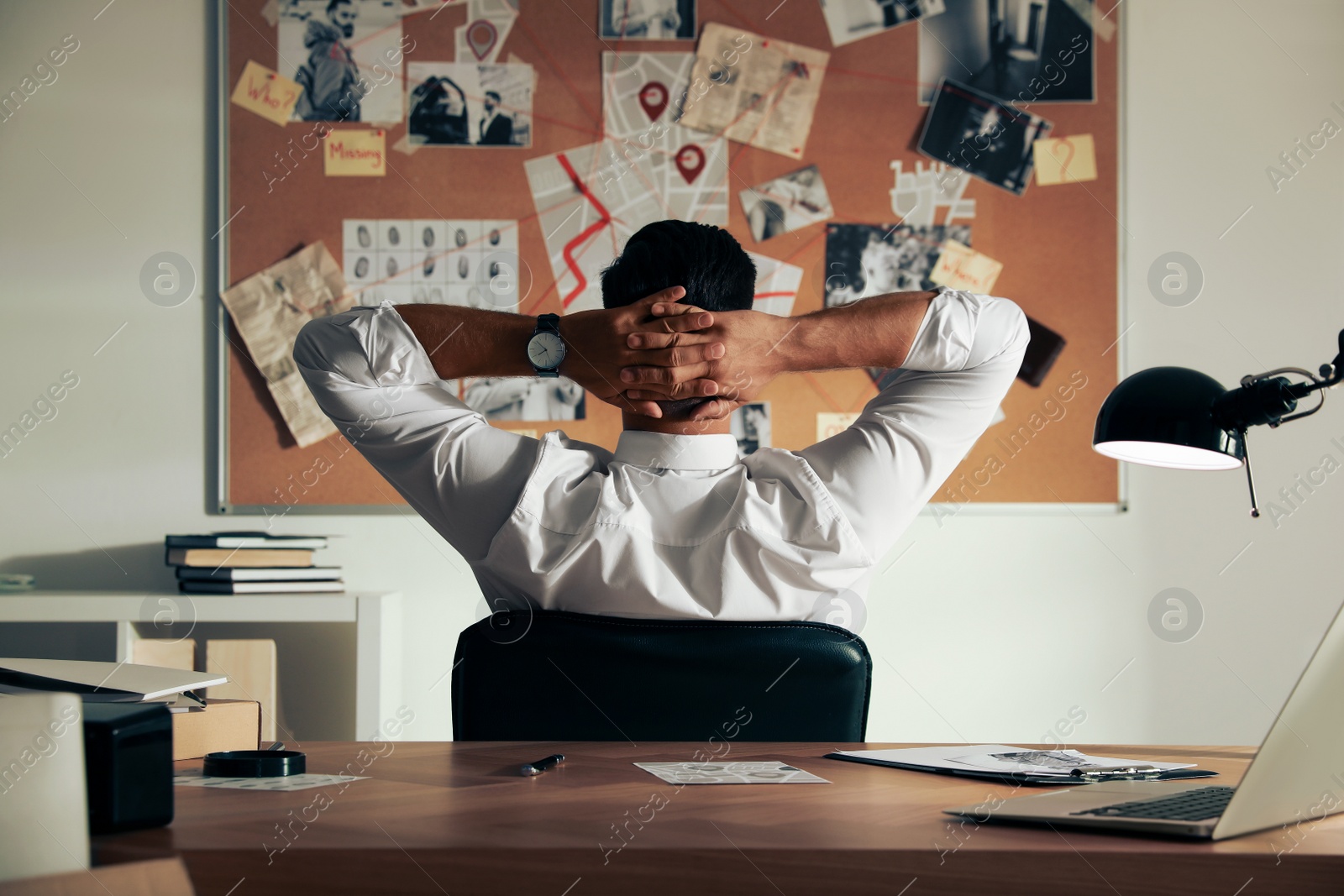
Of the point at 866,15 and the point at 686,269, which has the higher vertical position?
the point at 866,15

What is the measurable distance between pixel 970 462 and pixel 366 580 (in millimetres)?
1412

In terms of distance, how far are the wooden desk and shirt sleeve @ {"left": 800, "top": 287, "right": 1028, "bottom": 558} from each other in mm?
586

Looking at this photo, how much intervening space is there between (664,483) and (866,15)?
67.7 inches

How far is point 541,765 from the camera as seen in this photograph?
73 centimetres

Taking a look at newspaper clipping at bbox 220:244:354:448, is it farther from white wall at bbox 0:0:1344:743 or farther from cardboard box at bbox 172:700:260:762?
cardboard box at bbox 172:700:260:762

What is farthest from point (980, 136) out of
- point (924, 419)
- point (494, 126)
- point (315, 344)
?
point (315, 344)

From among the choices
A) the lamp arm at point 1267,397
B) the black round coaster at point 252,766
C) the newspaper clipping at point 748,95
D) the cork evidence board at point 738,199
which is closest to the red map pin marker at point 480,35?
the cork evidence board at point 738,199

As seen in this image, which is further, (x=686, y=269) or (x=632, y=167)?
(x=632, y=167)

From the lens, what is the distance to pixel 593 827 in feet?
1.79

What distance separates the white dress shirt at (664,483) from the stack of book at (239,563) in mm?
952

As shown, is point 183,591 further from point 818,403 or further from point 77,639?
point 818,403

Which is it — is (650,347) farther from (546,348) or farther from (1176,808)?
(1176,808)

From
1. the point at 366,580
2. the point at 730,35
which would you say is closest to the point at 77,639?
the point at 366,580

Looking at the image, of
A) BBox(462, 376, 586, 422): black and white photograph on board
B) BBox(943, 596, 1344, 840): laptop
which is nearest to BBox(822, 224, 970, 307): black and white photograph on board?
BBox(462, 376, 586, 422): black and white photograph on board
